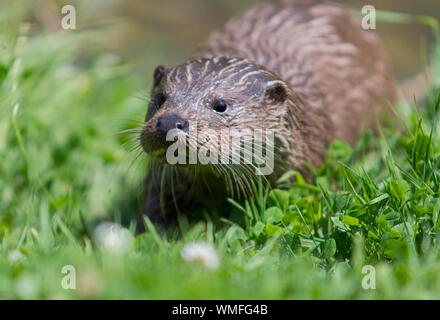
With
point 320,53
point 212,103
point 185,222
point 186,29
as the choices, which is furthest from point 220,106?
point 186,29

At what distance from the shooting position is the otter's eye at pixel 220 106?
2.68m

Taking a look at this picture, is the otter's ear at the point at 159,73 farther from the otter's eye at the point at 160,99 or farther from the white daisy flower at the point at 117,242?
the white daisy flower at the point at 117,242

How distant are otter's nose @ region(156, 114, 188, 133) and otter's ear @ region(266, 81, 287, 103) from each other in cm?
57

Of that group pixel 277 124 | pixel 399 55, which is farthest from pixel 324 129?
pixel 399 55

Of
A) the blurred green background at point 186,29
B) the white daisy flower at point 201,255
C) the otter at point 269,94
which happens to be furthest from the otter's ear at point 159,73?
the blurred green background at point 186,29

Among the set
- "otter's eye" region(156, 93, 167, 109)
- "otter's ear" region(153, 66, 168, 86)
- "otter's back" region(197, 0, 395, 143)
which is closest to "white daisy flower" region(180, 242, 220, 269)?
"otter's eye" region(156, 93, 167, 109)

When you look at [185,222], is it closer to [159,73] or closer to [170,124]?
[170,124]

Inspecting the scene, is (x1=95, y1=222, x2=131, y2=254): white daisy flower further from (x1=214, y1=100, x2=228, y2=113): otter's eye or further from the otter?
(x1=214, y1=100, x2=228, y2=113): otter's eye

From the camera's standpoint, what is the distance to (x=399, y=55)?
7004 mm

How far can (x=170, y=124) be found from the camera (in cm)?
245

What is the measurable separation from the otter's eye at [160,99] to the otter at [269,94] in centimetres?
1

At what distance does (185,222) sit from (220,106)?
65 cm

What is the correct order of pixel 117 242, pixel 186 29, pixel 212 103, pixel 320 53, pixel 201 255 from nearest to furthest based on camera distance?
pixel 201 255
pixel 117 242
pixel 212 103
pixel 320 53
pixel 186 29
